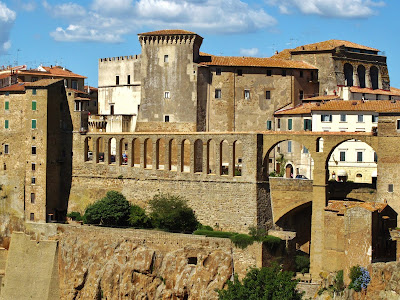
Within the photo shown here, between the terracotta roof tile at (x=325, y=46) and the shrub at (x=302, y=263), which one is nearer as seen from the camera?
the shrub at (x=302, y=263)

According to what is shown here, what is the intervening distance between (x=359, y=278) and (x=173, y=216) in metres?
15.2

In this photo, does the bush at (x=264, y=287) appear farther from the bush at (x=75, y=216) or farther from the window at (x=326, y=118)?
the window at (x=326, y=118)

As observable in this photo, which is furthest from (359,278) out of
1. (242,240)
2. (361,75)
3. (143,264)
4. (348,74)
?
(361,75)

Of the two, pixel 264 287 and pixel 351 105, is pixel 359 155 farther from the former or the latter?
pixel 264 287

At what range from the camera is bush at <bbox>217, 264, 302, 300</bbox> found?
56759 millimetres

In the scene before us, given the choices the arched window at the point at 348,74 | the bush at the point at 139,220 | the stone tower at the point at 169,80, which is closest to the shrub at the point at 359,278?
the bush at the point at 139,220

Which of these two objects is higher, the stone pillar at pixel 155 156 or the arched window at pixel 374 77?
the arched window at pixel 374 77

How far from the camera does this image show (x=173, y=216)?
64812 mm

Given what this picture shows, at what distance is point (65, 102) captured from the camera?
237 ft

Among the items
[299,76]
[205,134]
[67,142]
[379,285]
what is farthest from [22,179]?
[379,285]

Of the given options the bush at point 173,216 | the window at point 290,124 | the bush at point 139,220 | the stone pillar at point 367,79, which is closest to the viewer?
the bush at point 173,216

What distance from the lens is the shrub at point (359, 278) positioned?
5450 centimetres

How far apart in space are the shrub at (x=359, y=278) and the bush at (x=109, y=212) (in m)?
19.2

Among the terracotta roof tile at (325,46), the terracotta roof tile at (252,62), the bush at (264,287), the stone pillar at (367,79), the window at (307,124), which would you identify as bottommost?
the bush at (264,287)
